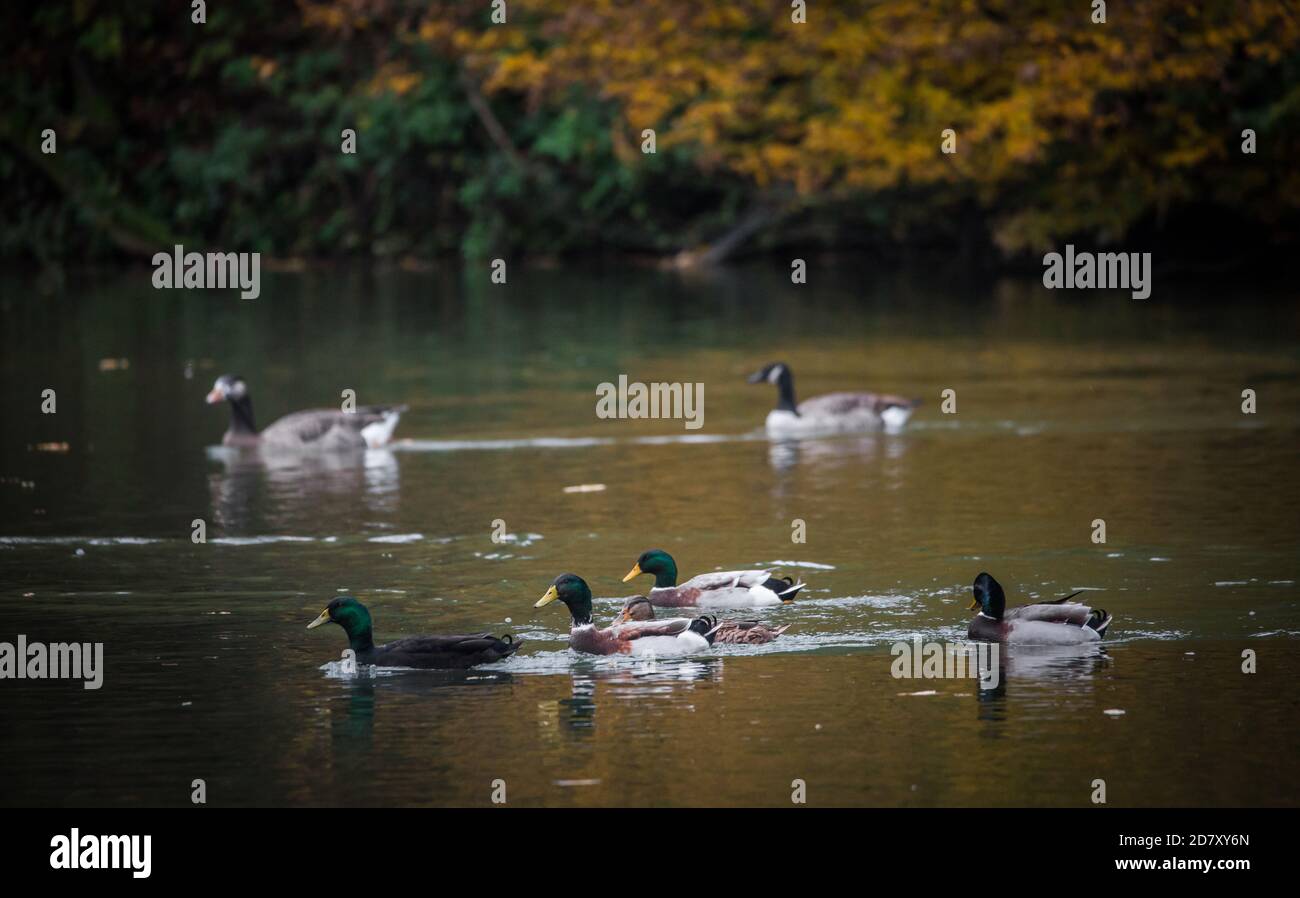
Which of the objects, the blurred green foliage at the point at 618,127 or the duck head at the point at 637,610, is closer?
the duck head at the point at 637,610

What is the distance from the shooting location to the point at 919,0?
40281 mm

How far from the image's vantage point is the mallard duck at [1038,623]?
12719mm

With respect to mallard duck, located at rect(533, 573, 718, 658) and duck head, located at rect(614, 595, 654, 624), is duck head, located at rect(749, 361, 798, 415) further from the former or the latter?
mallard duck, located at rect(533, 573, 718, 658)

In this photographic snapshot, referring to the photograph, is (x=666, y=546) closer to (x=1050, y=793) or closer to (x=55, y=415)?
(x=1050, y=793)

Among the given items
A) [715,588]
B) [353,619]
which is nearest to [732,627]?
[715,588]

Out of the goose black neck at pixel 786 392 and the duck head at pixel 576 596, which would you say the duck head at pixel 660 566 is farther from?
the goose black neck at pixel 786 392

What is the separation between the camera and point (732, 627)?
43.0 ft

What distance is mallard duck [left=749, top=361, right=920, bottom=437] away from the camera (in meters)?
22.8

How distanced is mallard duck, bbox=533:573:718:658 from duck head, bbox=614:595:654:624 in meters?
0.37

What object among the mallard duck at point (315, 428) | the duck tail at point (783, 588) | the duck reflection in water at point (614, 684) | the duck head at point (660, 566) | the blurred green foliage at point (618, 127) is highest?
the blurred green foliage at point (618, 127)

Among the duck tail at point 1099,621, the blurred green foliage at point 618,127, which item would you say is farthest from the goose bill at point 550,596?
the blurred green foliage at point 618,127

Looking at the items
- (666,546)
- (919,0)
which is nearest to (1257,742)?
(666,546)

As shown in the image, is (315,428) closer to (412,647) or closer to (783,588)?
(783,588)

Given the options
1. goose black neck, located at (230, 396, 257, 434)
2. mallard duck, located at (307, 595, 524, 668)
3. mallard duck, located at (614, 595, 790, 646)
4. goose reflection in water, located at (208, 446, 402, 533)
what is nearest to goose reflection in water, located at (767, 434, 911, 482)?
goose reflection in water, located at (208, 446, 402, 533)
